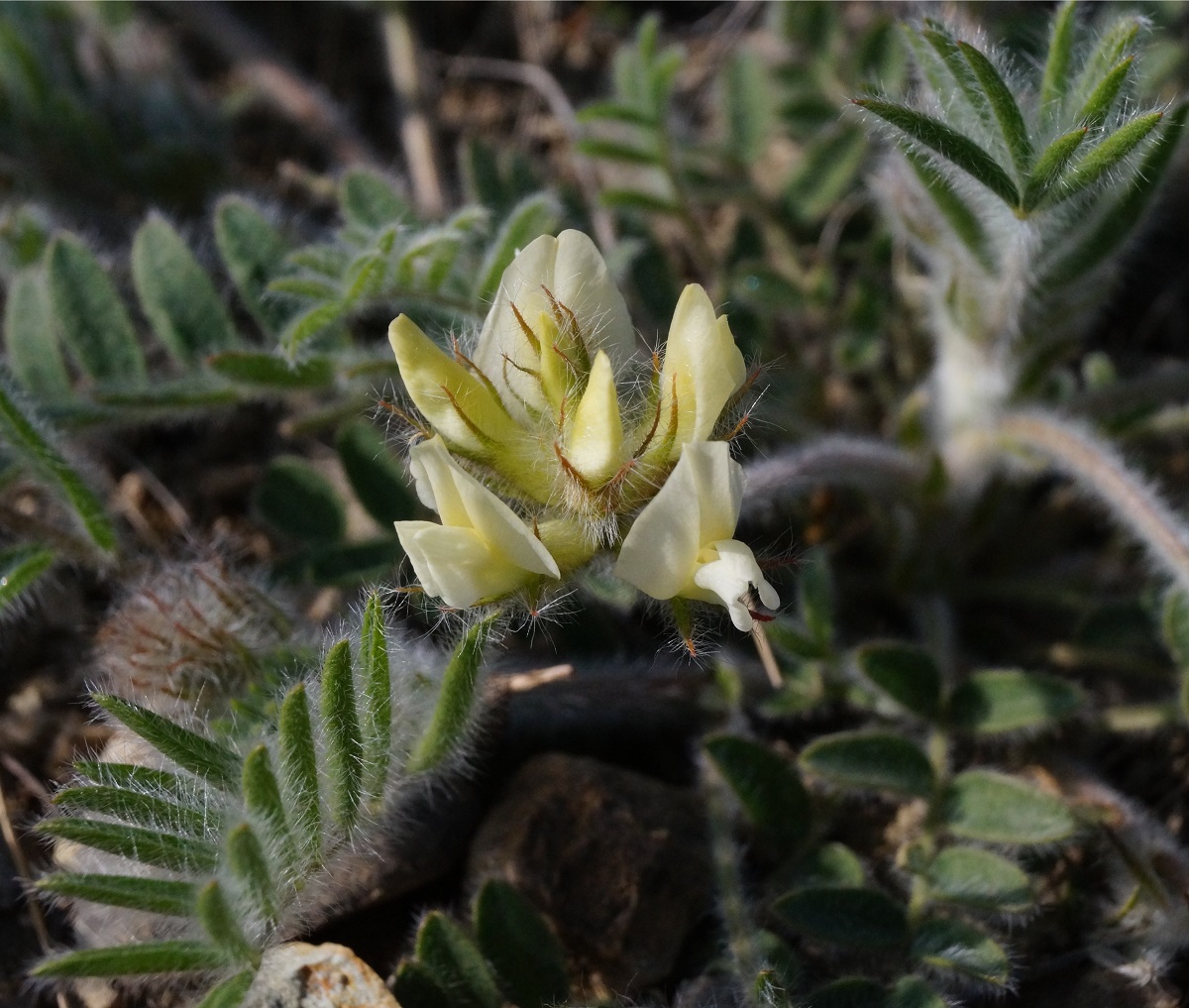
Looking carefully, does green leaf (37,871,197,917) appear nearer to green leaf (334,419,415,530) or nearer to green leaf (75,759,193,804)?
green leaf (75,759,193,804)

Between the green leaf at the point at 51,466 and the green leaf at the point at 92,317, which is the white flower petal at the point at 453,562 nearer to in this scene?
the green leaf at the point at 51,466

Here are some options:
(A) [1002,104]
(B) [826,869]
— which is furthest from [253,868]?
(A) [1002,104]

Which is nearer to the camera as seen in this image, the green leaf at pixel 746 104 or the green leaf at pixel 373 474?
the green leaf at pixel 373 474

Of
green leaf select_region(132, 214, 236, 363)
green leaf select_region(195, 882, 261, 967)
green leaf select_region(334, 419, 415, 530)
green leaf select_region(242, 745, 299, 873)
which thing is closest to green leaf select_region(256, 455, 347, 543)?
green leaf select_region(334, 419, 415, 530)

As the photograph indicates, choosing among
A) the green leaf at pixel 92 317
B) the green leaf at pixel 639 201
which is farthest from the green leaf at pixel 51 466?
the green leaf at pixel 639 201

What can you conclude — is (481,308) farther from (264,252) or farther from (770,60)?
(770,60)

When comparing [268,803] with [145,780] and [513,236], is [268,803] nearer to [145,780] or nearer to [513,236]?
[145,780]
